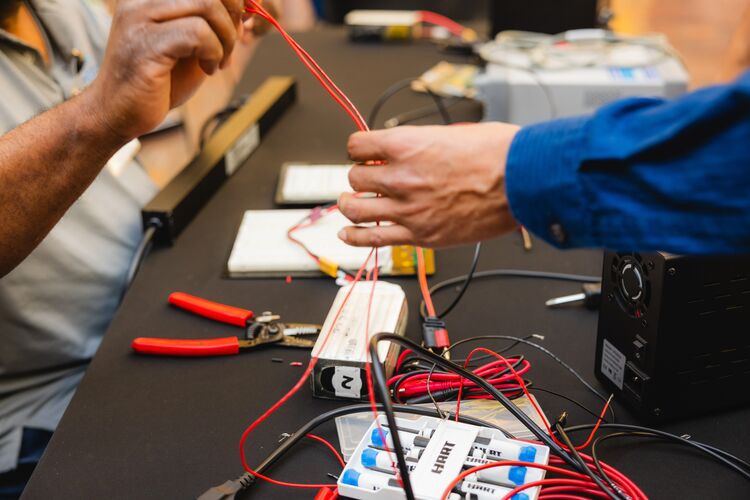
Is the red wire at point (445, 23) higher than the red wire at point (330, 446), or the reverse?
the red wire at point (445, 23)

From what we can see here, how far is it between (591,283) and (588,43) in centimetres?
→ 86

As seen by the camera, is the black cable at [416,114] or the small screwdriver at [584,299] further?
the black cable at [416,114]

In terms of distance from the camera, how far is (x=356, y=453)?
70 centimetres

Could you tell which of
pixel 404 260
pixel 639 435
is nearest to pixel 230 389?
pixel 404 260

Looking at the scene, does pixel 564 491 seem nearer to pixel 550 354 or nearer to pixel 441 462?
pixel 441 462

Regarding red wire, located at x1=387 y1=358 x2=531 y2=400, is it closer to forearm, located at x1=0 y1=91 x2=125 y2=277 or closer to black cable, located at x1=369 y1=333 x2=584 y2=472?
black cable, located at x1=369 y1=333 x2=584 y2=472

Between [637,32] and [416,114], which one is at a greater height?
[416,114]

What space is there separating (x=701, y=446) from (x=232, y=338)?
538mm

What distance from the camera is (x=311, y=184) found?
4.35 feet

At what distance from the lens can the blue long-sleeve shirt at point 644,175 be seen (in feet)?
1.82

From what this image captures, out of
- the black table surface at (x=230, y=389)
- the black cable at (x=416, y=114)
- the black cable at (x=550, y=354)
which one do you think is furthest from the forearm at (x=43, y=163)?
the black cable at (x=416, y=114)

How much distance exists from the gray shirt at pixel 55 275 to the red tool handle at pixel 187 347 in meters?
0.27

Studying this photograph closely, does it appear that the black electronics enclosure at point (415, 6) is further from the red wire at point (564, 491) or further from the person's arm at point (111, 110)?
the red wire at point (564, 491)

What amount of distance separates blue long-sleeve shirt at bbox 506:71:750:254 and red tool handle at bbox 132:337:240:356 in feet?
1.42
